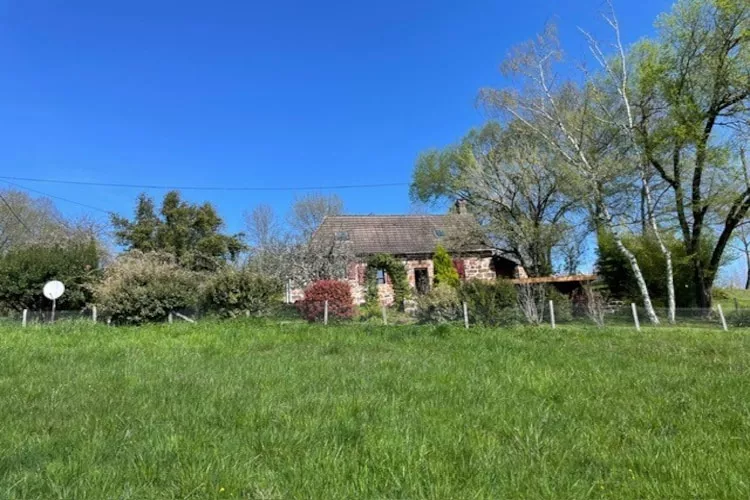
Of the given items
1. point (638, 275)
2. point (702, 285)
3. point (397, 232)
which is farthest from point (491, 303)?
point (397, 232)

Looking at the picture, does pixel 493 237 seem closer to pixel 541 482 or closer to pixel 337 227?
pixel 337 227

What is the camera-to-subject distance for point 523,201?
2473 cm

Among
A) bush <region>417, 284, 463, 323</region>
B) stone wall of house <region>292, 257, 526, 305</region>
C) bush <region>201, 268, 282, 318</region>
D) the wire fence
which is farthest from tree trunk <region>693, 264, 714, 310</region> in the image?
bush <region>201, 268, 282, 318</region>

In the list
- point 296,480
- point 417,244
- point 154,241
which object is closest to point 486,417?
point 296,480

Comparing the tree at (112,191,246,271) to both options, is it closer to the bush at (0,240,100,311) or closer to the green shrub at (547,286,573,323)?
the bush at (0,240,100,311)

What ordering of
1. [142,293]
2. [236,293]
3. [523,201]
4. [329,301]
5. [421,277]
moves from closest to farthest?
1. [142,293]
2. [236,293]
3. [329,301]
4. [523,201]
5. [421,277]

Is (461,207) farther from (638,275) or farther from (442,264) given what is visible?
(638,275)

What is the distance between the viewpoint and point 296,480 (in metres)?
2.86

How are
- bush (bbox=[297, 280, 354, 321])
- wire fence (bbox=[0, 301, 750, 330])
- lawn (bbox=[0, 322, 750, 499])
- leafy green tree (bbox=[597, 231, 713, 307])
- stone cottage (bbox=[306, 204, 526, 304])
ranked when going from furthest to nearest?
stone cottage (bbox=[306, 204, 526, 304]), leafy green tree (bbox=[597, 231, 713, 307]), bush (bbox=[297, 280, 354, 321]), wire fence (bbox=[0, 301, 750, 330]), lawn (bbox=[0, 322, 750, 499])

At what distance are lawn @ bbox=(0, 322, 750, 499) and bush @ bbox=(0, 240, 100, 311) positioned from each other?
12771mm

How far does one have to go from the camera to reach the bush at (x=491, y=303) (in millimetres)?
15062

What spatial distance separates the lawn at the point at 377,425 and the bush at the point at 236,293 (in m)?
8.85

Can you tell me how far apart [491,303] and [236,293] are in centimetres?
843

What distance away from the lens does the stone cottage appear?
84.6ft
